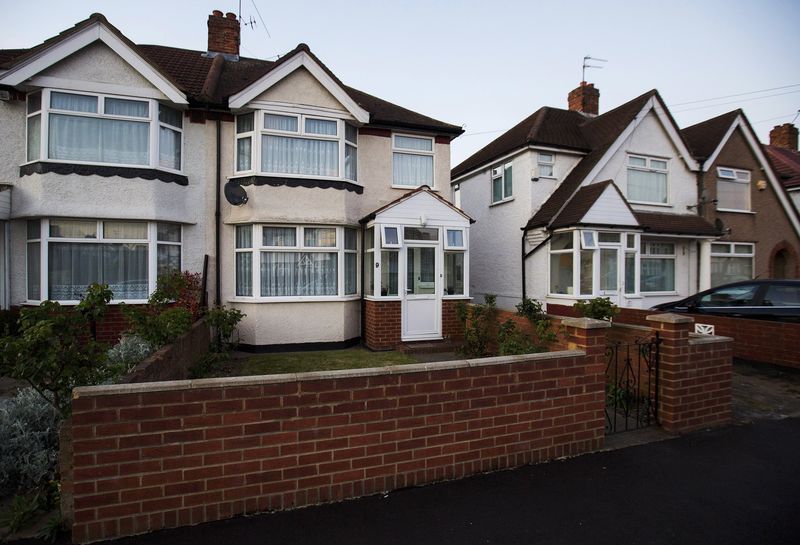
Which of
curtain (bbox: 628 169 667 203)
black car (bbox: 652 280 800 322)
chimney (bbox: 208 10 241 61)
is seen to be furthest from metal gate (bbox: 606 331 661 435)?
chimney (bbox: 208 10 241 61)

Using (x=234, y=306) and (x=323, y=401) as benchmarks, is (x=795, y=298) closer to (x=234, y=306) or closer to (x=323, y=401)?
(x=323, y=401)

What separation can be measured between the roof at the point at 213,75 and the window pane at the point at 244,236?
2.56 meters

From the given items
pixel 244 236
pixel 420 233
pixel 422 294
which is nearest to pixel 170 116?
pixel 244 236

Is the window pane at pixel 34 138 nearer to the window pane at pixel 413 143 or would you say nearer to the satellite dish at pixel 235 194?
the satellite dish at pixel 235 194

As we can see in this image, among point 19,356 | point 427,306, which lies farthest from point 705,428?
point 19,356

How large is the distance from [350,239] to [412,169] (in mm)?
2443

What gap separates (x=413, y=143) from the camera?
10.4 meters

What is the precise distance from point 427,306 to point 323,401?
6242 mm

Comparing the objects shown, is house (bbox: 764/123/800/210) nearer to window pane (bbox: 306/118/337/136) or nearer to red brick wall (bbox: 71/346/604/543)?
window pane (bbox: 306/118/337/136)

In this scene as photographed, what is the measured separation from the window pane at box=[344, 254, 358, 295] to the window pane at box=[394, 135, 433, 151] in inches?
118

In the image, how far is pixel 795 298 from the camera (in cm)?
738

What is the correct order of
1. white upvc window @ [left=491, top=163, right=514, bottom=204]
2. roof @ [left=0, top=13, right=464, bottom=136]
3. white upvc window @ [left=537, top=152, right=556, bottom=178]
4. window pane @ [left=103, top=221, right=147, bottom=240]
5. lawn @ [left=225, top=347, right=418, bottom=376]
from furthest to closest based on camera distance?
white upvc window @ [left=491, top=163, right=514, bottom=204] → white upvc window @ [left=537, top=152, right=556, bottom=178] → window pane @ [left=103, top=221, right=147, bottom=240] → roof @ [left=0, top=13, right=464, bottom=136] → lawn @ [left=225, top=347, right=418, bottom=376]

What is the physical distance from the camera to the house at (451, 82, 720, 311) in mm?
10797

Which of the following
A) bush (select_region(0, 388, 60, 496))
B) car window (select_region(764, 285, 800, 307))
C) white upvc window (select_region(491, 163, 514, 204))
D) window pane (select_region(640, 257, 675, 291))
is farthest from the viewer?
white upvc window (select_region(491, 163, 514, 204))
